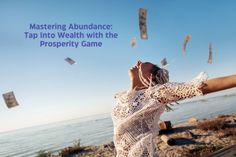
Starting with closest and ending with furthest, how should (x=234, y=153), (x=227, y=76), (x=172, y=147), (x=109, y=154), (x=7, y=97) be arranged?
(x=227, y=76), (x=7, y=97), (x=234, y=153), (x=172, y=147), (x=109, y=154)

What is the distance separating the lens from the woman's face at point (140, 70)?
2215mm

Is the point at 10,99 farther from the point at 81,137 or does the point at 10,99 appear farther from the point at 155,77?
the point at 81,137

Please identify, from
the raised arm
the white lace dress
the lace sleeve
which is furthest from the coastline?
the raised arm

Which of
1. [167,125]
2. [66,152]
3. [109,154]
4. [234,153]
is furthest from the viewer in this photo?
[167,125]

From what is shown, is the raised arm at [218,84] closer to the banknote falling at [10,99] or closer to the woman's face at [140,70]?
the woman's face at [140,70]

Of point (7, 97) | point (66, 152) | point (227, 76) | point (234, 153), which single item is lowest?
point (66, 152)

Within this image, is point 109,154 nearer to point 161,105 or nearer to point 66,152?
point 66,152

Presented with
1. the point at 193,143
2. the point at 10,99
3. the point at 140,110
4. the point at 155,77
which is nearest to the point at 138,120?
the point at 140,110

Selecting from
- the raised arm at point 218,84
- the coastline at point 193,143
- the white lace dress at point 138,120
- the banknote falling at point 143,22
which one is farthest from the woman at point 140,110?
the coastline at point 193,143

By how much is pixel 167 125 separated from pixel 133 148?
13.4 metres

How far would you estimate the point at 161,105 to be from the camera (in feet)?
7.04

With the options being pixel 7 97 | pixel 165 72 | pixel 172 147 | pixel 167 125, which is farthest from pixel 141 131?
pixel 167 125

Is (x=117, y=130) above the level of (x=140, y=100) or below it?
below

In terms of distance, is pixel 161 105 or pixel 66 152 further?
pixel 66 152
